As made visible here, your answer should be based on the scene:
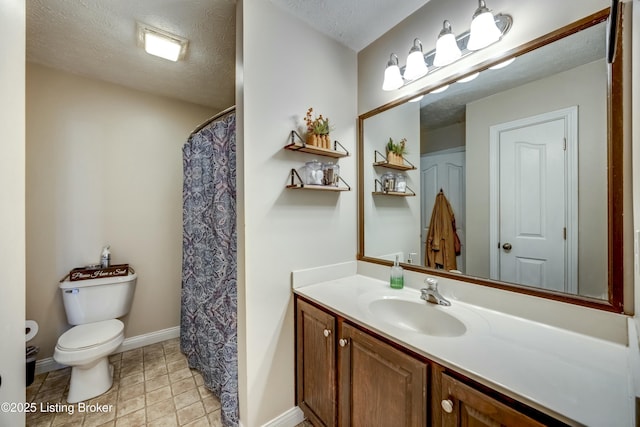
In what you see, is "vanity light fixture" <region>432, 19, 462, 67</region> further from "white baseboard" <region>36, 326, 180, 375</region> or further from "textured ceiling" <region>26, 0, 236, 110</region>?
"white baseboard" <region>36, 326, 180, 375</region>

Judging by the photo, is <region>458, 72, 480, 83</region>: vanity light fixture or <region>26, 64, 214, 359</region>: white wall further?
<region>26, 64, 214, 359</region>: white wall

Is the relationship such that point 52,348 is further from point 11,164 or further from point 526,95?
point 526,95

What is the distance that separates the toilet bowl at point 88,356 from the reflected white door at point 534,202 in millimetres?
2425

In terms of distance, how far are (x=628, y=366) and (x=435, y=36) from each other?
1.58 m

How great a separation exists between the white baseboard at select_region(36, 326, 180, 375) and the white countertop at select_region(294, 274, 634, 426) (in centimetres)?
220

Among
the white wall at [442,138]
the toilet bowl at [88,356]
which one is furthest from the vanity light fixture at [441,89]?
the toilet bowl at [88,356]

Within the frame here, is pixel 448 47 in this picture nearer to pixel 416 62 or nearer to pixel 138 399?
pixel 416 62

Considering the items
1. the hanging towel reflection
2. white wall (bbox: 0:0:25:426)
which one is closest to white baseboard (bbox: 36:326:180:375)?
white wall (bbox: 0:0:25:426)

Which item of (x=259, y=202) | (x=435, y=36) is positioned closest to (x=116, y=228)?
(x=259, y=202)

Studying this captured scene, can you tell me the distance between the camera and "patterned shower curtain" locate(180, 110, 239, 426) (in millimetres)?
1501

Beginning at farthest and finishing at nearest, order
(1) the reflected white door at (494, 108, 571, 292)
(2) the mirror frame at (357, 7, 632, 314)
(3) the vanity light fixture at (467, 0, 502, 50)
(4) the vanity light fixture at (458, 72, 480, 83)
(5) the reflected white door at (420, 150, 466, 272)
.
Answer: (5) the reflected white door at (420, 150, 466, 272) < (4) the vanity light fixture at (458, 72, 480, 83) < (3) the vanity light fixture at (467, 0, 502, 50) < (1) the reflected white door at (494, 108, 571, 292) < (2) the mirror frame at (357, 7, 632, 314)

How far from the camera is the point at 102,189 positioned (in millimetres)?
2178

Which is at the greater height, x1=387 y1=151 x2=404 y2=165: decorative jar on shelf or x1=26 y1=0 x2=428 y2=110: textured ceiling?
x1=26 y1=0 x2=428 y2=110: textured ceiling

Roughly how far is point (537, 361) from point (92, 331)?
8.35ft
